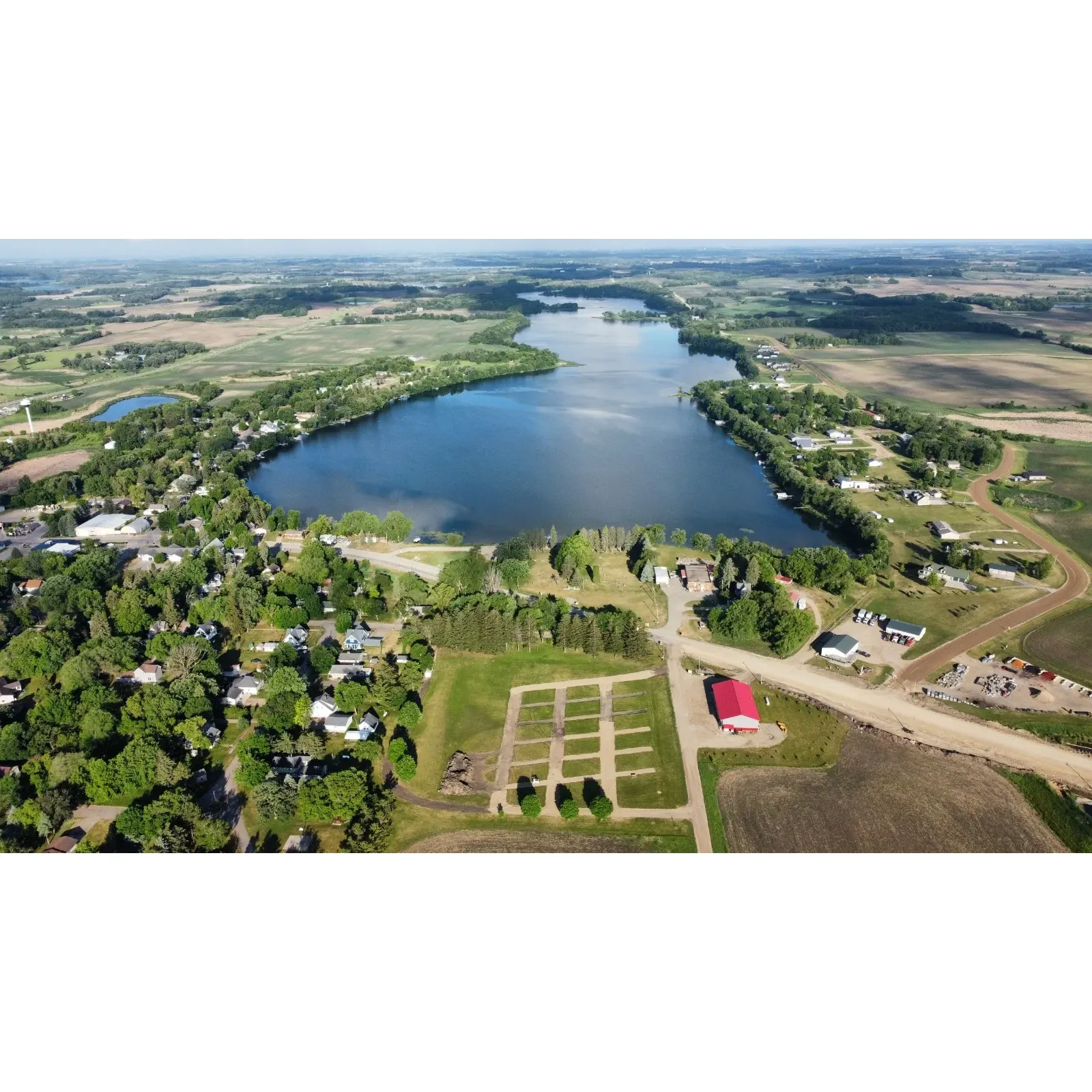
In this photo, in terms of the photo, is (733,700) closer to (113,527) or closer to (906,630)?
(906,630)

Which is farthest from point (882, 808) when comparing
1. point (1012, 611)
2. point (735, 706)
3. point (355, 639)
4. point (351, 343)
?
point (351, 343)

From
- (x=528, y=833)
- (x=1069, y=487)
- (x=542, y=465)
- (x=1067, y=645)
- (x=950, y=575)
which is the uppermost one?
(x=1069, y=487)

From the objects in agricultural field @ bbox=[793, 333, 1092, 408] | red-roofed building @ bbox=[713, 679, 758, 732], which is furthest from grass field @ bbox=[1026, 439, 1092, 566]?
red-roofed building @ bbox=[713, 679, 758, 732]

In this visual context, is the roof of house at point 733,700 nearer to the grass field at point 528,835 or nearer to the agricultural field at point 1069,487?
the grass field at point 528,835

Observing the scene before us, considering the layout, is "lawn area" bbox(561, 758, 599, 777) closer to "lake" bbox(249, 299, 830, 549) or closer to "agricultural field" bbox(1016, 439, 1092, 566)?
"lake" bbox(249, 299, 830, 549)

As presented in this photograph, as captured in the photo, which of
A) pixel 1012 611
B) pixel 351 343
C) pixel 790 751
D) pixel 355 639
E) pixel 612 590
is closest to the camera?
pixel 790 751

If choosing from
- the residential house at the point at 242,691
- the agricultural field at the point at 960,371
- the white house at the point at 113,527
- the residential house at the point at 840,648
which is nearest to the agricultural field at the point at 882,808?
the residential house at the point at 840,648
